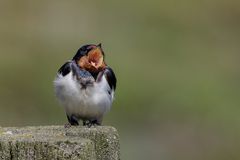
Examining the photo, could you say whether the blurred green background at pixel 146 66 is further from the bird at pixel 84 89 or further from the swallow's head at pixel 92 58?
the swallow's head at pixel 92 58

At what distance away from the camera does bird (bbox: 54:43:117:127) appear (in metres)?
5.10

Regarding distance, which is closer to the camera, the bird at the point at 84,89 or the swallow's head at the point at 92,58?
the swallow's head at the point at 92,58

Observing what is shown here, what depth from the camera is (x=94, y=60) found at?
16.1 feet

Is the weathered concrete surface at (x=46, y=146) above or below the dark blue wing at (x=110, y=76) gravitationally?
below

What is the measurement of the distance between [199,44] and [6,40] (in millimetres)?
2052

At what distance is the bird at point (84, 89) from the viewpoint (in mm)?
5098

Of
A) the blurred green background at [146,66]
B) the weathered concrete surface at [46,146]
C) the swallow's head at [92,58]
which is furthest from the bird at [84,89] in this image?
the blurred green background at [146,66]

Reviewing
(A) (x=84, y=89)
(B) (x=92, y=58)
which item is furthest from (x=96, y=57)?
(A) (x=84, y=89)

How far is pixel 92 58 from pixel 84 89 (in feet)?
1.15

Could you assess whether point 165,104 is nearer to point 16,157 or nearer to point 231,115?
point 231,115

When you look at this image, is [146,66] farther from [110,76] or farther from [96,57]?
[96,57]

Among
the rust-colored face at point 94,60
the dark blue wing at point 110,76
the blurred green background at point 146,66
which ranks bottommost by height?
the rust-colored face at point 94,60

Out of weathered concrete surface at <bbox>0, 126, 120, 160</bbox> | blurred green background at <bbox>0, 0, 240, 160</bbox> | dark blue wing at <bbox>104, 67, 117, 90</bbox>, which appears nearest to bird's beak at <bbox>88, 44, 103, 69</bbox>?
dark blue wing at <bbox>104, 67, 117, 90</bbox>

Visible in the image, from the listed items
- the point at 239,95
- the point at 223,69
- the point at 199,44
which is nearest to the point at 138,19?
the point at 199,44
